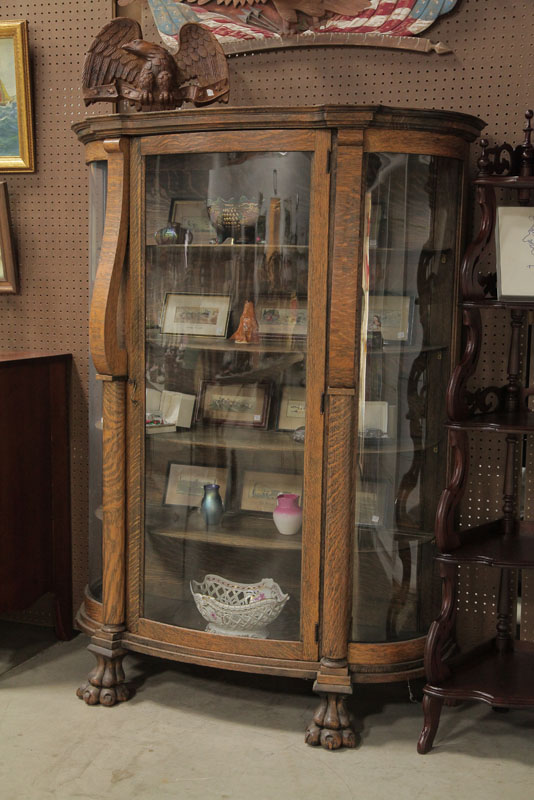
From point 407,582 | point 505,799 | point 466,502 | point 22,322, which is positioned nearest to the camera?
point 505,799

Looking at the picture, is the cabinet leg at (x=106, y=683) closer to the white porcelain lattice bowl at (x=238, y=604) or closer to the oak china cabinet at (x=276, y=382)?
the oak china cabinet at (x=276, y=382)

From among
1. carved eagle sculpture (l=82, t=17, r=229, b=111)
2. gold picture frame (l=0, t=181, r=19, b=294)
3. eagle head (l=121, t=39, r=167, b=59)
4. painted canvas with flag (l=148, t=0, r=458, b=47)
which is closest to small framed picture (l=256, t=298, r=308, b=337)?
carved eagle sculpture (l=82, t=17, r=229, b=111)

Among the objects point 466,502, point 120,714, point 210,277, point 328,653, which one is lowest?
point 120,714

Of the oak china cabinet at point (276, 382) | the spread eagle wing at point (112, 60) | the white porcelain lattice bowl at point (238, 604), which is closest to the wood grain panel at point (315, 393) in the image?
the oak china cabinet at point (276, 382)

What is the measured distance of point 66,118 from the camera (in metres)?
3.57

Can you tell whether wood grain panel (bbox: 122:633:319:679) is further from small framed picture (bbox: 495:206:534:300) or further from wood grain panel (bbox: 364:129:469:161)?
wood grain panel (bbox: 364:129:469:161)

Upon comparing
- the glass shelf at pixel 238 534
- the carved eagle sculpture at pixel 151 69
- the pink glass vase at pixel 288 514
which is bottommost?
the glass shelf at pixel 238 534

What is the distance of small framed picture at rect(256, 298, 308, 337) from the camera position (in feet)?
9.24

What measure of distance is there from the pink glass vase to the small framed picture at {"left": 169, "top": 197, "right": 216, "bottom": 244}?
35.5 inches

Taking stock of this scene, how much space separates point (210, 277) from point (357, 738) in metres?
1.60

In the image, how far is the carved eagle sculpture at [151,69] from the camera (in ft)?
9.90

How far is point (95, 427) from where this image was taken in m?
3.26

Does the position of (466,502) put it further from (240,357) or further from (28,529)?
(28,529)

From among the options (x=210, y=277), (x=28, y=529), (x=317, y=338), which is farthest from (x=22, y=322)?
(x=317, y=338)
